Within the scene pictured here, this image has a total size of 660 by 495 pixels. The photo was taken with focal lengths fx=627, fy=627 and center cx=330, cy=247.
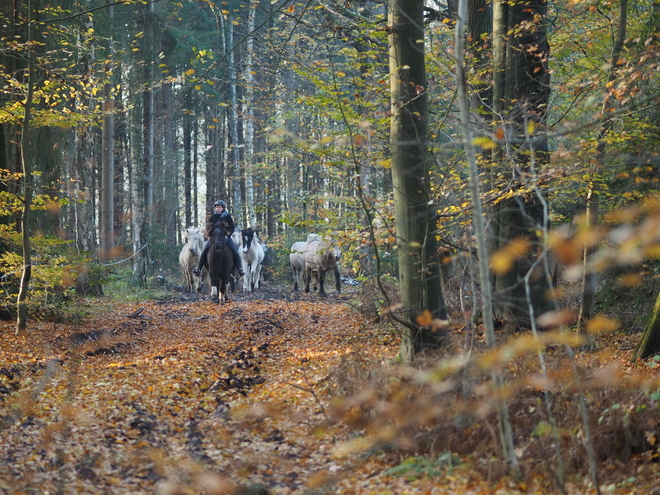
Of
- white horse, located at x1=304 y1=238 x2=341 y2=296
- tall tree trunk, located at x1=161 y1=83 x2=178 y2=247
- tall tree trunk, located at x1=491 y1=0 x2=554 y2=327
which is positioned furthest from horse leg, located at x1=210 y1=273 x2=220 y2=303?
tall tree trunk, located at x1=161 y1=83 x2=178 y2=247

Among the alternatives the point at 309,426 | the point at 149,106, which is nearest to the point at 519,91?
the point at 309,426

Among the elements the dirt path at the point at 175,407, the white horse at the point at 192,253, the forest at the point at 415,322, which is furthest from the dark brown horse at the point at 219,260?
the dirt path at the point at 175,407

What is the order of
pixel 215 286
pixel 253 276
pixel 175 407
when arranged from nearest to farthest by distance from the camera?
pixel 175 407 < pixel 215 286 < pixel 253 276

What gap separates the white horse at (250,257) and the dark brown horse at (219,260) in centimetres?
416

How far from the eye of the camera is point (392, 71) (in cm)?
754

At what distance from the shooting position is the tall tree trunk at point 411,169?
7523 millimetres

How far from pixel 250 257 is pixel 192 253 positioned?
2.11 meters

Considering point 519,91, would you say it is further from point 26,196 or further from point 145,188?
point 145,188

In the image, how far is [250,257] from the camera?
76.4 ft

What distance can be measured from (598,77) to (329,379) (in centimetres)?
501

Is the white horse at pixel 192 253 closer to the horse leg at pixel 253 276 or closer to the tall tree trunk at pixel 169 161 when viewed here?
the horse leg at pixel 253 276

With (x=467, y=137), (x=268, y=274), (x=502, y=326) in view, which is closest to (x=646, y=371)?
(x=502, y=326)

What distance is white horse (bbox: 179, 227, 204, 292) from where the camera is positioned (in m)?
22.1

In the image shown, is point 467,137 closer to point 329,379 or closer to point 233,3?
point 329,379
